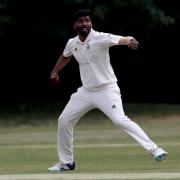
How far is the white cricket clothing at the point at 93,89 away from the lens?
1018cm

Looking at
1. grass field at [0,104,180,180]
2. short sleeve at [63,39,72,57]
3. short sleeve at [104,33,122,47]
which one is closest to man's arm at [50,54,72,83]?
short sleeve at [63,39,72,57]

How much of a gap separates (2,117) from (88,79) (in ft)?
52.6

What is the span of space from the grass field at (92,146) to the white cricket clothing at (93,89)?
55 centimetres

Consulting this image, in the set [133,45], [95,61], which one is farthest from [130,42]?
[95,61]

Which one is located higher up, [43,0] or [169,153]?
[43,0]

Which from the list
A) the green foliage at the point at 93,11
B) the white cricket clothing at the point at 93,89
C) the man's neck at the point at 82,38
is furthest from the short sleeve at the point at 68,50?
the green foliage at the point at 93,11

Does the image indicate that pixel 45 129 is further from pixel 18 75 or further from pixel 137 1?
pixel 18 75

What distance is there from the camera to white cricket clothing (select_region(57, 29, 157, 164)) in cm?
1018

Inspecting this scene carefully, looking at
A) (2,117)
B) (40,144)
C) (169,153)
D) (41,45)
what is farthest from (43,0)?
(169,153)

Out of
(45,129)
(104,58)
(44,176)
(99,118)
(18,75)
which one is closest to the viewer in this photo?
(44,176)

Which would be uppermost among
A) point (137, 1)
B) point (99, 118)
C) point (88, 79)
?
point (137, 1)

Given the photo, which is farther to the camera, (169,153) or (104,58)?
(169,153)

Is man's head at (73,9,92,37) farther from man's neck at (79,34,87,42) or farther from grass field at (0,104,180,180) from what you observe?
grass field at (0,104,180,180)

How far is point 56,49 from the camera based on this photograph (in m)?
29.2
